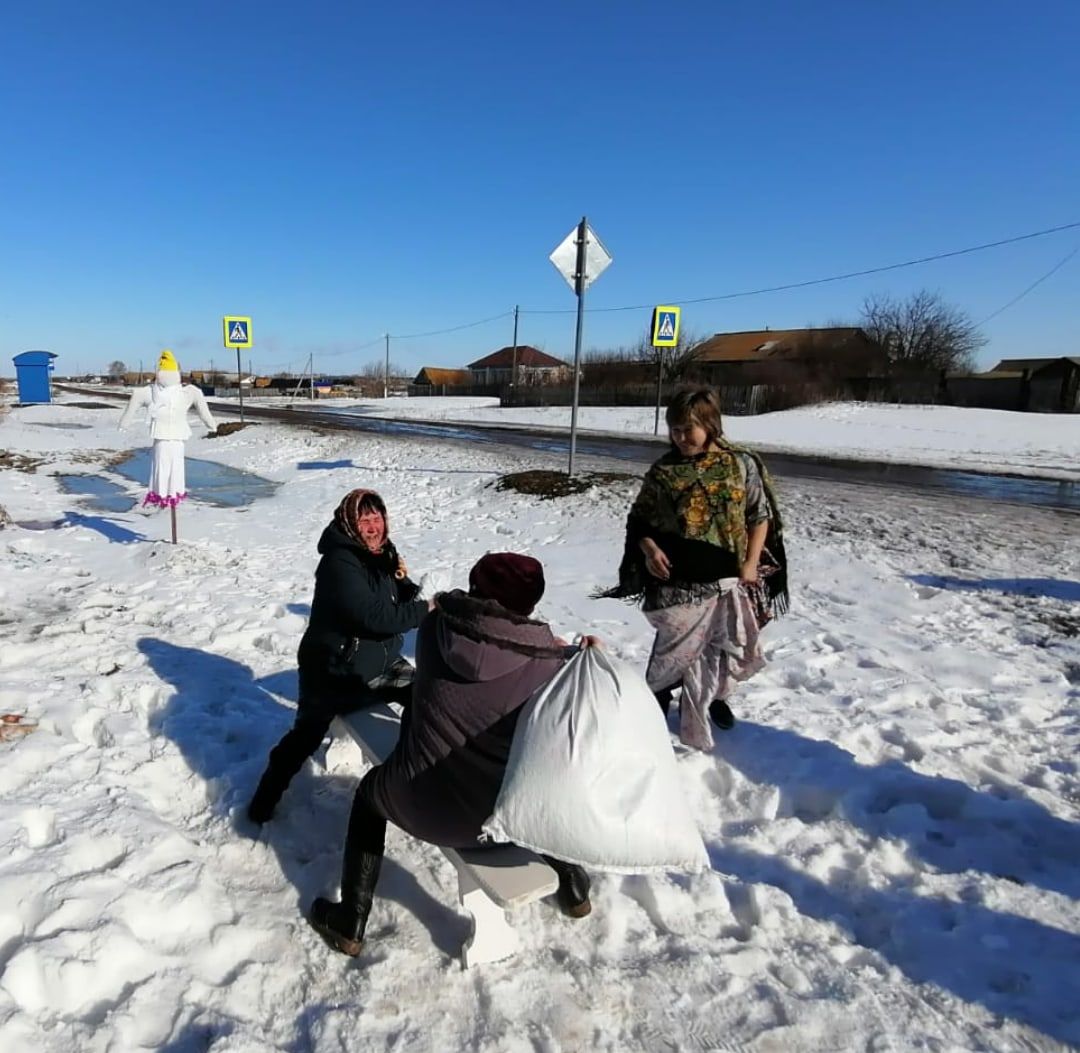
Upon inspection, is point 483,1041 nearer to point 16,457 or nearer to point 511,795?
point 511,795

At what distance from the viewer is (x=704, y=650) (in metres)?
3.74

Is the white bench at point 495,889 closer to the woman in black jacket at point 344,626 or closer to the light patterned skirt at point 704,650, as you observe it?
the woman in black jacket at point 344,626

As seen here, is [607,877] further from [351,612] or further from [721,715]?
[351,612]

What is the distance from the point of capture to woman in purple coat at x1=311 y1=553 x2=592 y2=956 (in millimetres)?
2156

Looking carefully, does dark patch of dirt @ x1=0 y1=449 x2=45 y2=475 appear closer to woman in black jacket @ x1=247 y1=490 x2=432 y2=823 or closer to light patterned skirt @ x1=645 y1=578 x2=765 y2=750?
woman in black jacket @ x1=247 y1=490 x2=432 y2=823

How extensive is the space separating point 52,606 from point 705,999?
5.54m

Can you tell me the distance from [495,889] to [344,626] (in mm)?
1344

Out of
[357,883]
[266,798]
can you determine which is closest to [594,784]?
[357,883]

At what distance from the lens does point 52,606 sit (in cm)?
565

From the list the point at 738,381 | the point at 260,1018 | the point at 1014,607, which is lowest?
the point at 260,1018

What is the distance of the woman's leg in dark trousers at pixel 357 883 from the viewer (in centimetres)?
245

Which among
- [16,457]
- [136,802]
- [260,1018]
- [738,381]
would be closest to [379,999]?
[260,1018]

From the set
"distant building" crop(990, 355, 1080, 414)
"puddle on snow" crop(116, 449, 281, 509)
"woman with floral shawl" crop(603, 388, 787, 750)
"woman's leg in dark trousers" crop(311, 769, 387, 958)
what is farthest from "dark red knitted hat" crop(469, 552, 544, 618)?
"distant building" crop(990, 355, 1080, 414)

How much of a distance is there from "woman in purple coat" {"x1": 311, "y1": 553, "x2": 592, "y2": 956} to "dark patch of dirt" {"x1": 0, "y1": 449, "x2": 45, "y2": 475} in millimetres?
14711
